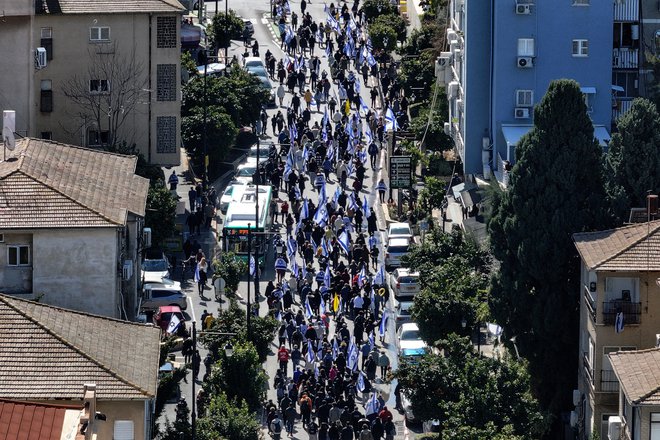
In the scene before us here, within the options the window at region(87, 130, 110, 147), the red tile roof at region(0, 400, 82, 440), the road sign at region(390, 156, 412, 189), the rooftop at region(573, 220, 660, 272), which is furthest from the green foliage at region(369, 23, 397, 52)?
the red tile roof at region(0, 400, 82, 440)

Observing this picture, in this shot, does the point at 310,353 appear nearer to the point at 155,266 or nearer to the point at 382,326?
the point at 382,326

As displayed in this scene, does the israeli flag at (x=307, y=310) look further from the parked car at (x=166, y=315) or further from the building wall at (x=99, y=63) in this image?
the building wall at (x=99, y=63)

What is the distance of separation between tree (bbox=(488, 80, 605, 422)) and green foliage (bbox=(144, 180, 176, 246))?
17.6 meters

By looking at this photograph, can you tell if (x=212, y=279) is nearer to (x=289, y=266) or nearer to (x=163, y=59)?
(x=289, y=266)

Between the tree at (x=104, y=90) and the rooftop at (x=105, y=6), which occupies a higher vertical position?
the rooftop at (x=105, y=6)

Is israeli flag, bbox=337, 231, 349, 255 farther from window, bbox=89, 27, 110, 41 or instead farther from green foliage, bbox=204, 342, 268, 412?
green foliage, bbox=204, 342, 268, 412

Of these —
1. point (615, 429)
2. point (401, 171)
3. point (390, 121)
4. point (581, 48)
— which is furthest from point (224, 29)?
point (615, 429)

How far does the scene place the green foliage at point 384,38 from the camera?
13225 centimetres

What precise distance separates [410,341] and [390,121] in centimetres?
3047

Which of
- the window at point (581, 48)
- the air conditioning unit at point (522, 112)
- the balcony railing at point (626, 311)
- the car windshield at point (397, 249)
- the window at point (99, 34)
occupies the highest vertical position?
the window at point (99, 34)

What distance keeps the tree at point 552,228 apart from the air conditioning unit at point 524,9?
74.8 ft


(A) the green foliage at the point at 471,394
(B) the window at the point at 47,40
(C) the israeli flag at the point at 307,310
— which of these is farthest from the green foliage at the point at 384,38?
(A) the green foliage at the point at 471,394

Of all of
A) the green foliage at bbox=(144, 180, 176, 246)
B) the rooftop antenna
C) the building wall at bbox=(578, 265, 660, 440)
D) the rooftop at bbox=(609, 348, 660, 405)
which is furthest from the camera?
the green foliage at bbox=(144, 180, 176, 246)

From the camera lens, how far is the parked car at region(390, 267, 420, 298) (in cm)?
9550
